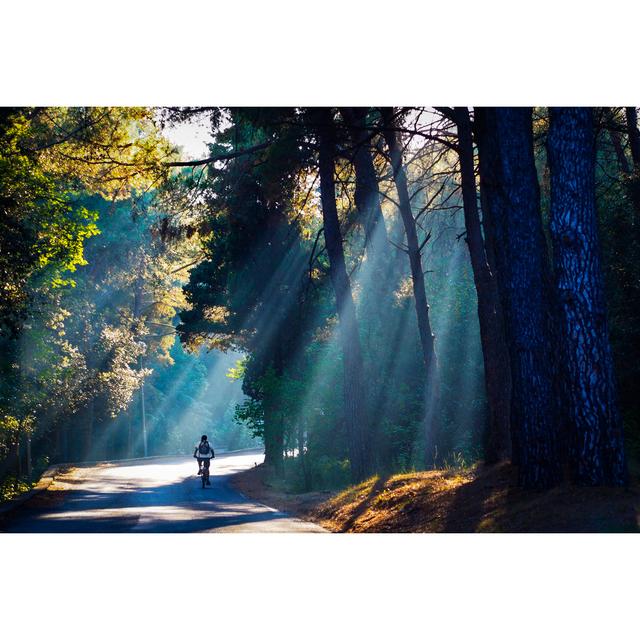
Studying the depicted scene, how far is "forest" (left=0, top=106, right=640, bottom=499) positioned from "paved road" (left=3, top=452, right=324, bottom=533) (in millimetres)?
2896

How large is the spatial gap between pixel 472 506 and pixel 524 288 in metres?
2.99

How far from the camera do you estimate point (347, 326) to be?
18188 millimetres

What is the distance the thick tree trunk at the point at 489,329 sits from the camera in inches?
531

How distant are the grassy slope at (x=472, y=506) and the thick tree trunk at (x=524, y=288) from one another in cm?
62

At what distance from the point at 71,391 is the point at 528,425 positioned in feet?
93.6

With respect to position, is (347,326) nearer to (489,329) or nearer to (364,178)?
(364,178)

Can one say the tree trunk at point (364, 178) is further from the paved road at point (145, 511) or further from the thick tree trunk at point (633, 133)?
the paved road at point (145, 511)

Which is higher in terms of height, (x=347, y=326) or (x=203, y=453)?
(x=347, y=326)

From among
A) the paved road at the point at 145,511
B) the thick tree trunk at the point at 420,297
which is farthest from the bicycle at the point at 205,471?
the thick tree trunk at the point at 420,297

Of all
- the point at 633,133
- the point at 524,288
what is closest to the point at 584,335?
the point at 524,288

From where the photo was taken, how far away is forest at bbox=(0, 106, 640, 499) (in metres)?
10.1
